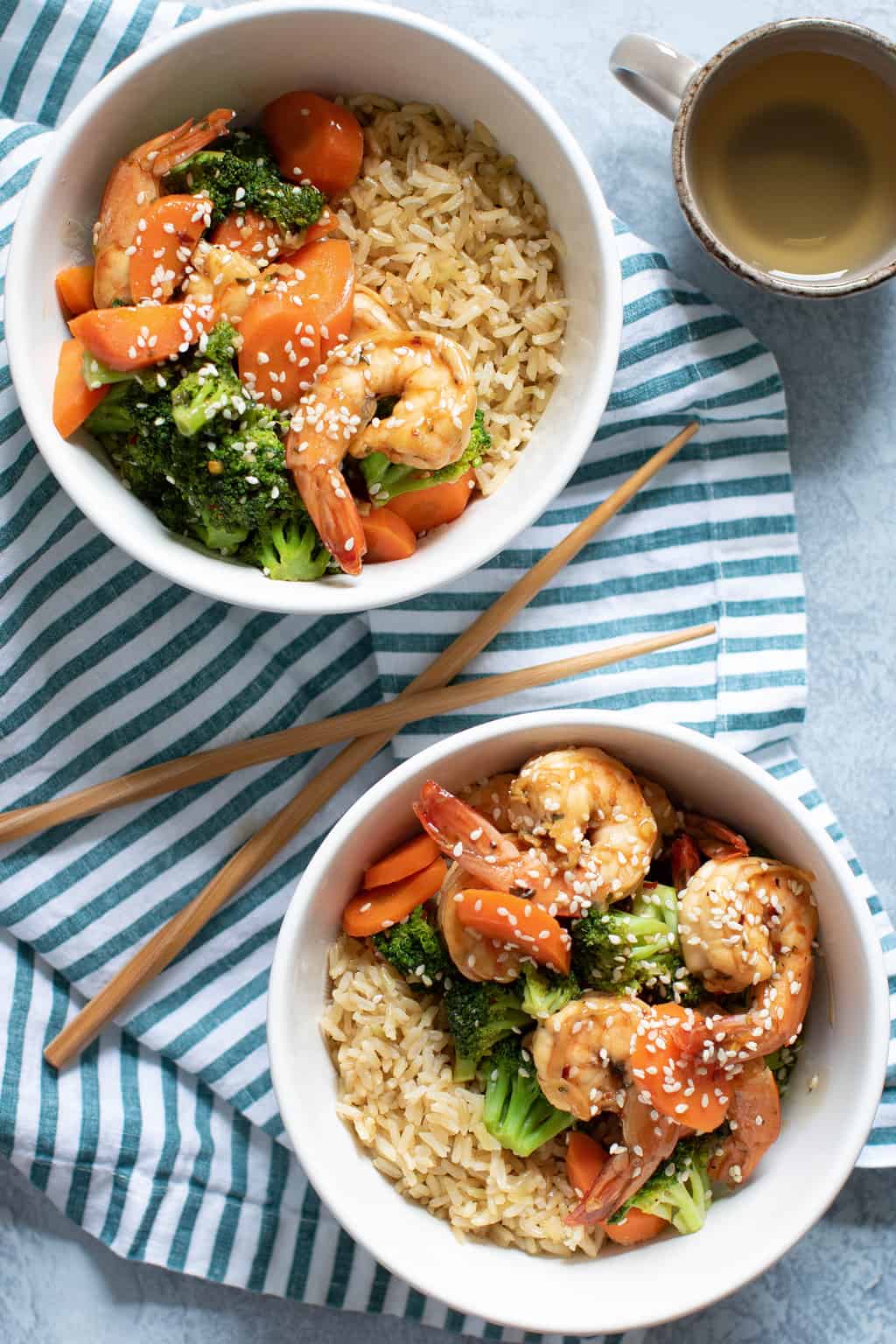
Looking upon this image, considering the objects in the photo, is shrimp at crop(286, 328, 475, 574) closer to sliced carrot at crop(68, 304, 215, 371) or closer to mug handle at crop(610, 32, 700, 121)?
sliced carrot at crop(68, 304, 215, 371)

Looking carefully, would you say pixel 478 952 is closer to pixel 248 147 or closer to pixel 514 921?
pixel 514 921

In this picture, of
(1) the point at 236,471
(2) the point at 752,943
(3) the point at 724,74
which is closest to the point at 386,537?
(1) the point at 236,471

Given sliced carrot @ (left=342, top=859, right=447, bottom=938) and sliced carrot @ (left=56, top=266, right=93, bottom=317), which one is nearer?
sliced carrot @ (left=56, top=266, right=93, bottom=317)

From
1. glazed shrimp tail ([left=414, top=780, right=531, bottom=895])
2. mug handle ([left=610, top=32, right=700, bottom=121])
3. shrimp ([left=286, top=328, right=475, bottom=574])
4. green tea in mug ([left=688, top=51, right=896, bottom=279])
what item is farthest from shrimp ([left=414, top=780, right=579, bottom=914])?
mug handle ([left=610, top=32, right=700, bottom=121])

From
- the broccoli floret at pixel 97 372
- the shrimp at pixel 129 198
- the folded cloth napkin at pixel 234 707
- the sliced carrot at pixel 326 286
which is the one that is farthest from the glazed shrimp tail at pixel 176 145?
the folded cloth napkin at pixel 234 707

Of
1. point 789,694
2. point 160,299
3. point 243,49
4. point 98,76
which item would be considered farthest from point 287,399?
point 789,694

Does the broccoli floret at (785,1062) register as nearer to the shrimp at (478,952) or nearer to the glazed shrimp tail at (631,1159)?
the glazed shrimp tail at (631,1159)

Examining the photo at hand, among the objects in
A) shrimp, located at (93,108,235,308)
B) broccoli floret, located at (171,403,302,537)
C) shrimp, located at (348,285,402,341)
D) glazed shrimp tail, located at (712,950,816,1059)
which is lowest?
glazed shrimp tail, located at (712,950,816,1059)
